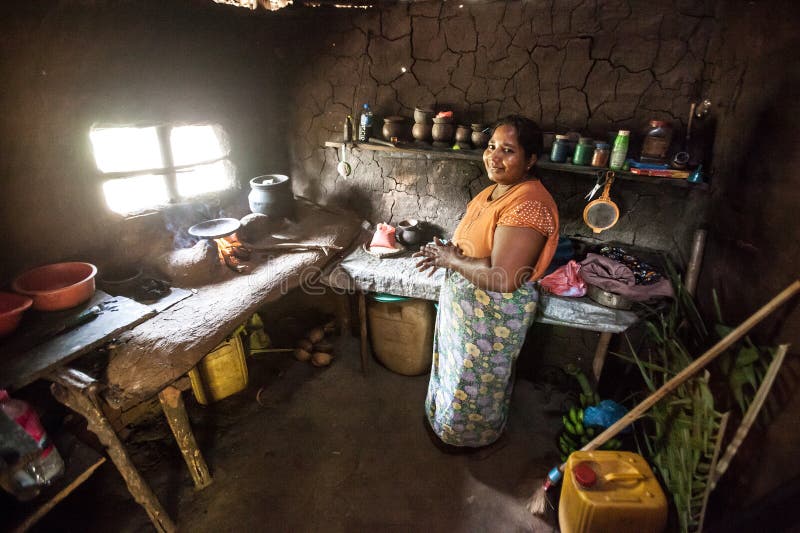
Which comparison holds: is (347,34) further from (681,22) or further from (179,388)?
(179,388)

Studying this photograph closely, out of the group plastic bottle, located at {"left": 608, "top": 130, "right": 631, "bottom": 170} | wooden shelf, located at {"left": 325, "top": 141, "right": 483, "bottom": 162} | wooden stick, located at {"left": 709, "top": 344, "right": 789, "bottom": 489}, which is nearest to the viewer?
wooden stick, located at {"left": 709, "top": 344, "right": 789, "bottom": 489}

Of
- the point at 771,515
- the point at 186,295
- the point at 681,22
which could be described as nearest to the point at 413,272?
the point at 186,295

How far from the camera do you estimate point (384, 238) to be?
3.77 meters

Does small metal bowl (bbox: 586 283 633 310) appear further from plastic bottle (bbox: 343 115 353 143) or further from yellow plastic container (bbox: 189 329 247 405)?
yellow plastic container (bbox: 189 329 247 405)

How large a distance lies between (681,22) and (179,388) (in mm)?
4284

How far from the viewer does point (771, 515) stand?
54.3 inches

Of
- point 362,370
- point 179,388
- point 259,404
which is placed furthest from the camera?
point 362,370

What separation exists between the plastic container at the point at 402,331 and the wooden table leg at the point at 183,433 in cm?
171

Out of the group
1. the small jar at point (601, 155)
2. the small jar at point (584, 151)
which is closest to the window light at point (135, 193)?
the small jar at point (584, 151)

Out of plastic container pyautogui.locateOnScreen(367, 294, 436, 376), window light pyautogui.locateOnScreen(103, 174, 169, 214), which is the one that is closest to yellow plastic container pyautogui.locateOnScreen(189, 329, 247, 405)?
plastic container pyautogui.locateOnScreen(367, 294, 436, 376)

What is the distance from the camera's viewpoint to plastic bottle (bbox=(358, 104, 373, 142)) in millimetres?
3652

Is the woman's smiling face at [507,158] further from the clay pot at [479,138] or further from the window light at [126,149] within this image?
the window light at [126,149]

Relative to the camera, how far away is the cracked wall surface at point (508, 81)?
297 centimetres

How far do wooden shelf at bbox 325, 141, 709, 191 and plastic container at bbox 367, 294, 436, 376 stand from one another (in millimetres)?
1297
